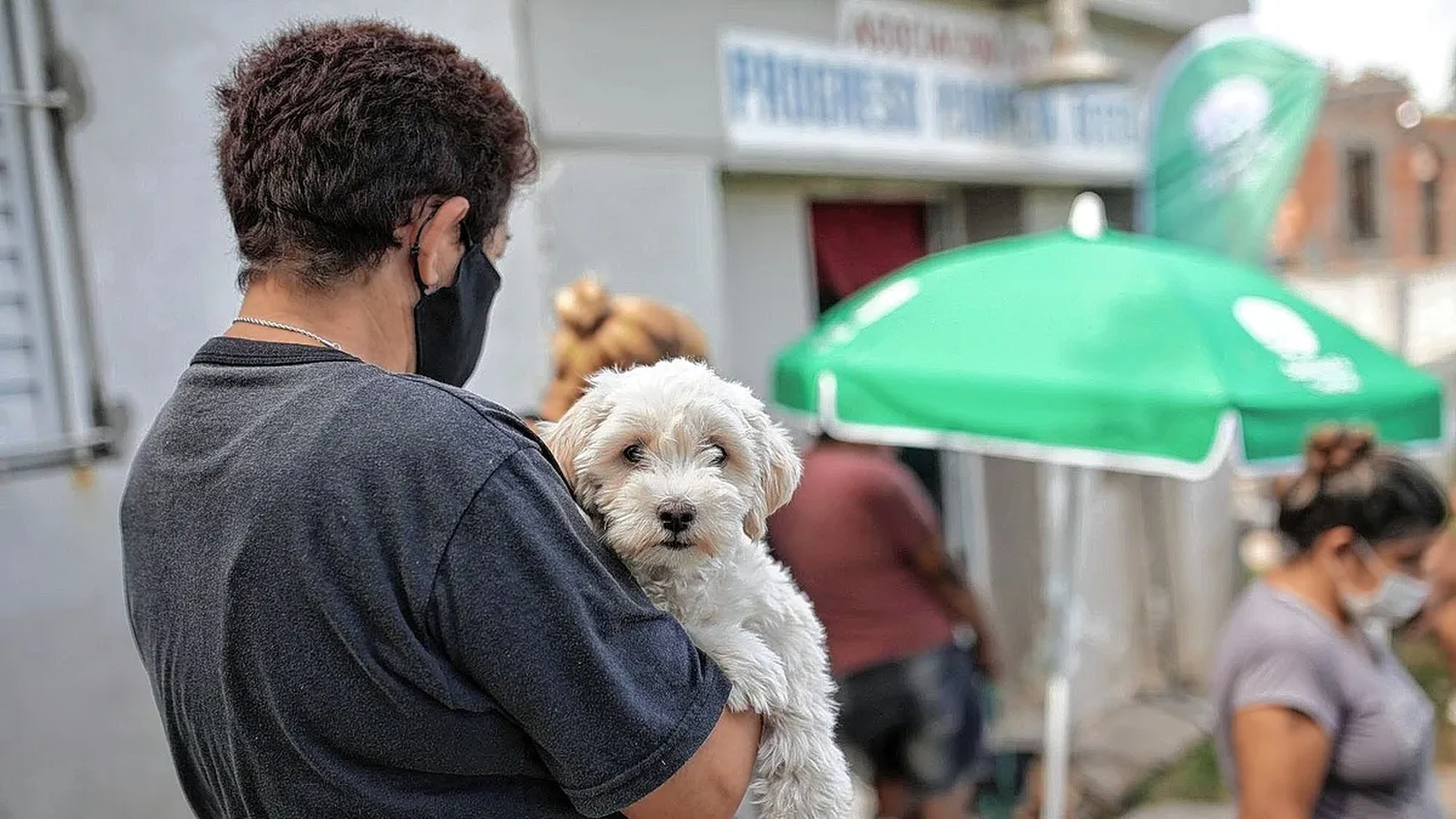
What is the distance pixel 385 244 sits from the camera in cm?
115

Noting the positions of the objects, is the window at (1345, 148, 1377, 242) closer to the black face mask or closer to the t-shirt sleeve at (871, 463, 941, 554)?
the t-shirt sleeve at (871, 463, 941, 554)

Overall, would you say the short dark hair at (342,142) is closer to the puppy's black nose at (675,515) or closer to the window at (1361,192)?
the puppy's black nose at (675,515)

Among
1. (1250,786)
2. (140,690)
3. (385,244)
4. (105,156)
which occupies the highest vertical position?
(105,156)

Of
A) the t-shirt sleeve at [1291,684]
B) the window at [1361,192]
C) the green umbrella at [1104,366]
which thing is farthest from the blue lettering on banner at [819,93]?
the window at [1361,192]

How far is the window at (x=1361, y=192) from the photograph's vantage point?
15.3 meters

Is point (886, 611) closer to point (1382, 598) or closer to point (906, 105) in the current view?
point (1382, 598)

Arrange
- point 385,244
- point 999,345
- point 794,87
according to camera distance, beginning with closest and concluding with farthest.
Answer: point 385,244 < point 999,345 < point 794,87

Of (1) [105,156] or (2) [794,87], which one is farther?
(2) [794,87]

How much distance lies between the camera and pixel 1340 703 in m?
2.53

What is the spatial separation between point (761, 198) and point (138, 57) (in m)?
2.74

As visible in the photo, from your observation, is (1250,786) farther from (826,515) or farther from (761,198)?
(761,198)

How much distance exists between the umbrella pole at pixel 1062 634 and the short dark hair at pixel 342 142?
3537 mm

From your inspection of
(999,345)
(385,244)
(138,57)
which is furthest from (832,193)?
(385,244)

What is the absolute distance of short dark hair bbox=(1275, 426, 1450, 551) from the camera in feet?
9.33
